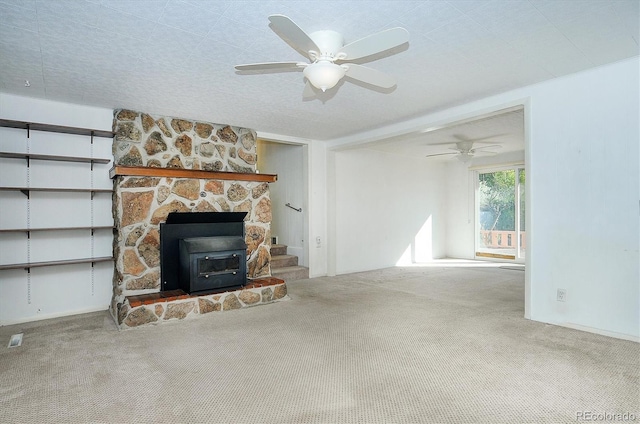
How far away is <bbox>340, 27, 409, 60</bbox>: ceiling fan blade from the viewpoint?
195 centimetres

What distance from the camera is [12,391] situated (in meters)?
2.20

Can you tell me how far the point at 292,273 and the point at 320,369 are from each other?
3294 millimetres

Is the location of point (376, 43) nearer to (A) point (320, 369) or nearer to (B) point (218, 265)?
(A) point (320, 369)

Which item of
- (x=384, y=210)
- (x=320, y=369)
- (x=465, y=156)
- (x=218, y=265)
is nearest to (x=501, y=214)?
(x=465, y=156)

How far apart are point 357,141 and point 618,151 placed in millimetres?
3243

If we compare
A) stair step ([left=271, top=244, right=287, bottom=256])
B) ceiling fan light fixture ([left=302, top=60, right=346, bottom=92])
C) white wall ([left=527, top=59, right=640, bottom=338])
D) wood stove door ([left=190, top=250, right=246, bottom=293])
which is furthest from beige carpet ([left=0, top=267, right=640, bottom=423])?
stair step ([left=271, top=244, right=287, bottom=256])

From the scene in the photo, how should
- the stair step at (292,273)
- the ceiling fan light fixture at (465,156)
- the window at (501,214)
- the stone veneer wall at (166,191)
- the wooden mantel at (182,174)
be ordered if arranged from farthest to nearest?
1. the window at (501,214)
2. the ceiling fan light fixture at (465,156)
3. the stair step at (292,273)
4. the stone veneer wall at (166,191)
5. the wooden mantel at (182,174)

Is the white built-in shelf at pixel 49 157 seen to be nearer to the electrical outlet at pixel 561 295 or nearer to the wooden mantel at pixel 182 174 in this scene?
the wooden mantel at pixel 182 174

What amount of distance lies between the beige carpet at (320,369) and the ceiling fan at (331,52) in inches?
78.6

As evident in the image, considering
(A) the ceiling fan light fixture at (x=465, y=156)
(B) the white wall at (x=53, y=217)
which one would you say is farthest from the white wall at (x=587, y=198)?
(B) the white wall at (x=53, y=217)

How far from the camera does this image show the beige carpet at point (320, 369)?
1.95m

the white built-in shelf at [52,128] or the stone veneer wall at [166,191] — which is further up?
the white built-in shelf at [52,128]

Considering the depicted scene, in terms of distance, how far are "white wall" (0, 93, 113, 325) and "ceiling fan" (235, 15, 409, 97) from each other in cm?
270

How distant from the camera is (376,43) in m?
2.05
